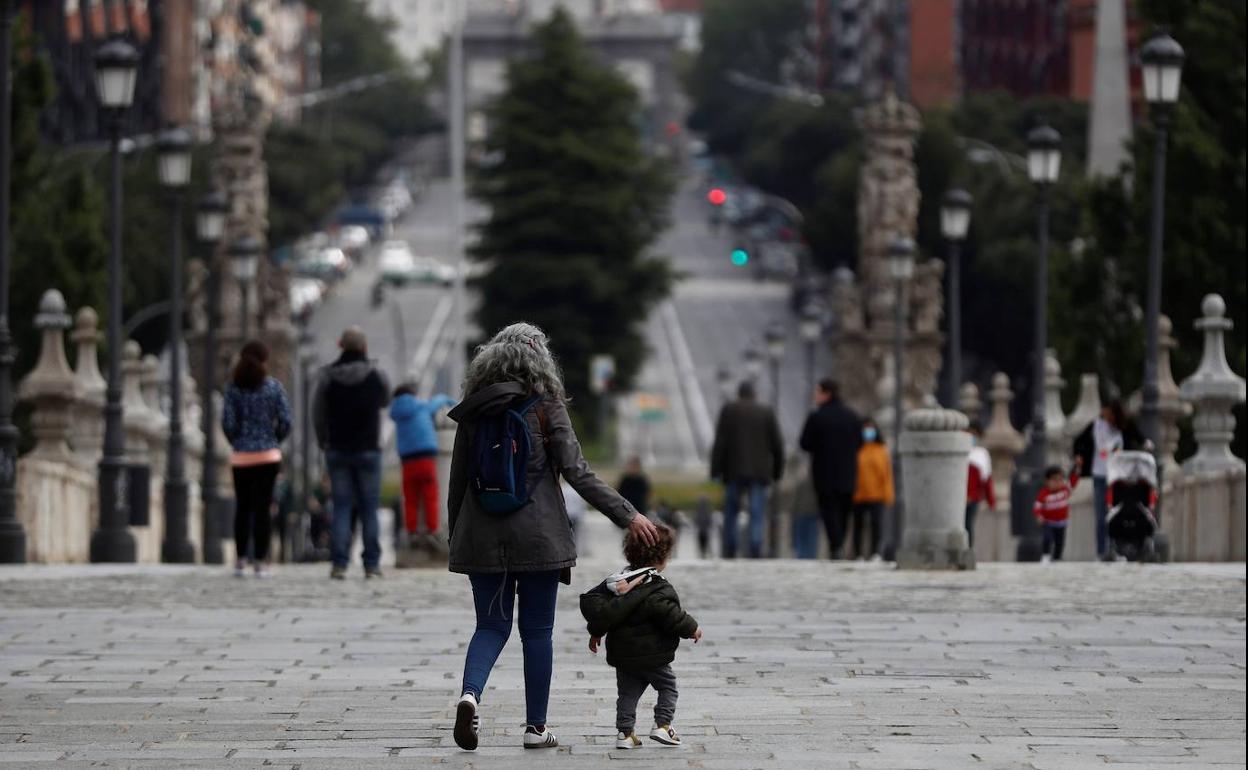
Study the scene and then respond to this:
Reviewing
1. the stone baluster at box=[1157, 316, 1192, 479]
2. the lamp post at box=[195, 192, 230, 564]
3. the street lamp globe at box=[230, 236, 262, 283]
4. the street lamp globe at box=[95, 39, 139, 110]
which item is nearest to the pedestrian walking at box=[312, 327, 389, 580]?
the street lamp globe at box=[95, 39, 139, 110]

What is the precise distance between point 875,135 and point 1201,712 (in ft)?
172

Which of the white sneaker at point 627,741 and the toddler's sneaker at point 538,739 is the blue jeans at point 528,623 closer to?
the toddler's sneaker at point 538,739

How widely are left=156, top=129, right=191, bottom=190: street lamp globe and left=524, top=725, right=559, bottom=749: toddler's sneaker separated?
19.7 meters

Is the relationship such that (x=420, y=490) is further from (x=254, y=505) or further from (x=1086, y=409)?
(x=1086, y=409)

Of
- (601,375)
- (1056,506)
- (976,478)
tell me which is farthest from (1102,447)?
(601,375)

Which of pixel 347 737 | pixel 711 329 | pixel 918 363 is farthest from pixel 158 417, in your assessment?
pixel 711 329

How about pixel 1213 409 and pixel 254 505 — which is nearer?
pixel 254 505

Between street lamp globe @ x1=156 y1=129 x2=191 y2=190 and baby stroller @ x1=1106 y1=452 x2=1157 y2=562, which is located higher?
street lamp globe @ x1=156 y1=129 x2=191 y2=190

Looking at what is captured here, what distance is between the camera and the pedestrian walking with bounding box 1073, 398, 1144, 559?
22.7 meters

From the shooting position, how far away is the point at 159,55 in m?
124

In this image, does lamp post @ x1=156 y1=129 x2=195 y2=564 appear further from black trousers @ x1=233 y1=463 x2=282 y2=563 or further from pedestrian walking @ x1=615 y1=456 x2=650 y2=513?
pedestrian walking @ x1=615 y1=456 x2=650 y2=513

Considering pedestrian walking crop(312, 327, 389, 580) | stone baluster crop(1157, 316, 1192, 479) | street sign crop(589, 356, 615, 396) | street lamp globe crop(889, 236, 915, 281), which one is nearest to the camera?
pedestrian walking crop(312, 327, 389, 580)

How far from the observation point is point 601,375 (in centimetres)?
8369

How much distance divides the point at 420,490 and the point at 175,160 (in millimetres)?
10304
